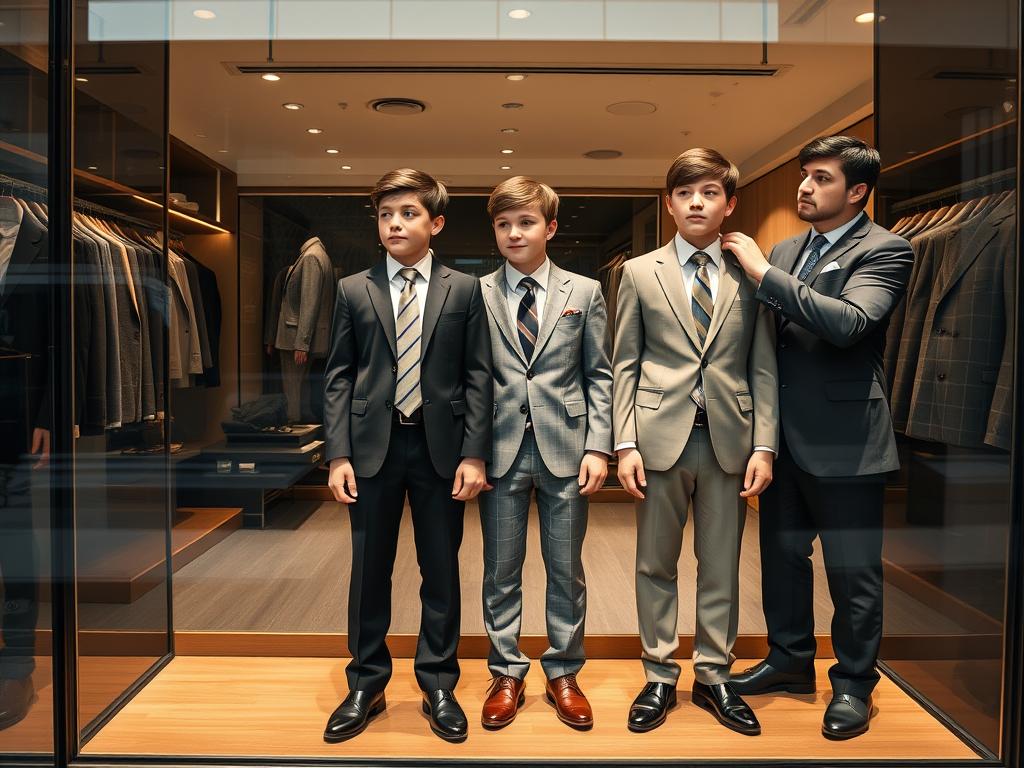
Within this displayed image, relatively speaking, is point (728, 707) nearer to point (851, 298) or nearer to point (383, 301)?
point (851, 298)

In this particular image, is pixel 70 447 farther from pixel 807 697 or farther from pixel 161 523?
pixel 807 697

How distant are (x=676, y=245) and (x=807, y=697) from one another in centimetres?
149

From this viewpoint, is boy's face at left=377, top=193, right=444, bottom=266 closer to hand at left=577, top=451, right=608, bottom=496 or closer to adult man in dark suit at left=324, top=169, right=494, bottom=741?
adult man in dark suit at left=324, top=169, right=494, bottom=741

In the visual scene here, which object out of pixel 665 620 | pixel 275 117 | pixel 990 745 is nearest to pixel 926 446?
pixel 990 745

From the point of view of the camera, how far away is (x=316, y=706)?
2346 millimetres

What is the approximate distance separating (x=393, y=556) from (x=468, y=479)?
0.35m

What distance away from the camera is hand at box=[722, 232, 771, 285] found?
6.83 feet

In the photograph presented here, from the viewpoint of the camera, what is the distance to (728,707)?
2.18m

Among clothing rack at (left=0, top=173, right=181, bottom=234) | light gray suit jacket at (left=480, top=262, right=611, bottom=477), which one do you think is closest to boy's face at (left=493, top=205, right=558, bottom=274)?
light gray suit jacket at (left=480, top=262, right=611, bottom=477)

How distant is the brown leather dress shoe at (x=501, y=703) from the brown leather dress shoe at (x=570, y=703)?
0.11 metres

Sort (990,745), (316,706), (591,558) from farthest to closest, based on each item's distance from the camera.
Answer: (591,558) → (316,706) → (990,745)

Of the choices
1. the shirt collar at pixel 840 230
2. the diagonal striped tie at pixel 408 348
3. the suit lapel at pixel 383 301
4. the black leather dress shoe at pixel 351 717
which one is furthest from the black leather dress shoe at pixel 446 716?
the shirt collar at pixel 840 230

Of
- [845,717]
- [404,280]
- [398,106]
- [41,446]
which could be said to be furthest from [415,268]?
[845,717]

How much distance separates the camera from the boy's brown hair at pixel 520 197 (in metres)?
2.12
